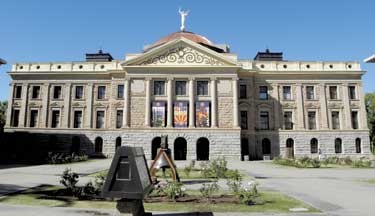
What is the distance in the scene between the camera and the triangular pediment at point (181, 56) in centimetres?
3684

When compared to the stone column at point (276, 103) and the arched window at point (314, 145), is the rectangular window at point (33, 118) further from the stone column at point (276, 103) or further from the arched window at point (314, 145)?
the arched window at point (314, 145)

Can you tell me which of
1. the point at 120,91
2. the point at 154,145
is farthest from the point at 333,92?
the point at 120,91

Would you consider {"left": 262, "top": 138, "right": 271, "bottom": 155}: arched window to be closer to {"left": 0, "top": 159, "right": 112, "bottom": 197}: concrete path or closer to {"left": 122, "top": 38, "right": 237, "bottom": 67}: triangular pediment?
{"left": 122, "top": 38, "right": 237, "bottom": 67}: triangular pediment

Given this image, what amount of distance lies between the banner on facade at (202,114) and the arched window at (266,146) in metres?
9.17

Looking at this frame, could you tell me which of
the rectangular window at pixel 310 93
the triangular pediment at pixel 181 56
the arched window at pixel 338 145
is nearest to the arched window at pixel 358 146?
the arched window at pixel 338 145

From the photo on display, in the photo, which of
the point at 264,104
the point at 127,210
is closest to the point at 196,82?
the point at 264,104

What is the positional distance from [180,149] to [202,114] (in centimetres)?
561

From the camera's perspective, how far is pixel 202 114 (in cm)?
3616

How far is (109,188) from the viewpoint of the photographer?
5.64 meters

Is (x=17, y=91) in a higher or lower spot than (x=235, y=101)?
higher

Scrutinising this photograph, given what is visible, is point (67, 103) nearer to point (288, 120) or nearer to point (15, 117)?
point (15, 117)

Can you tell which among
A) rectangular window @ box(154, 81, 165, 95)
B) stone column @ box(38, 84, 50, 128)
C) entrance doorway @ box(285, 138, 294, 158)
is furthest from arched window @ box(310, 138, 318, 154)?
stone column @ box(38, 84, 50, 128)

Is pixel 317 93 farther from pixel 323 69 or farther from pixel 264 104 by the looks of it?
pixel 264 104

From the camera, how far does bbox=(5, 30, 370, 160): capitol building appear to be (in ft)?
118
